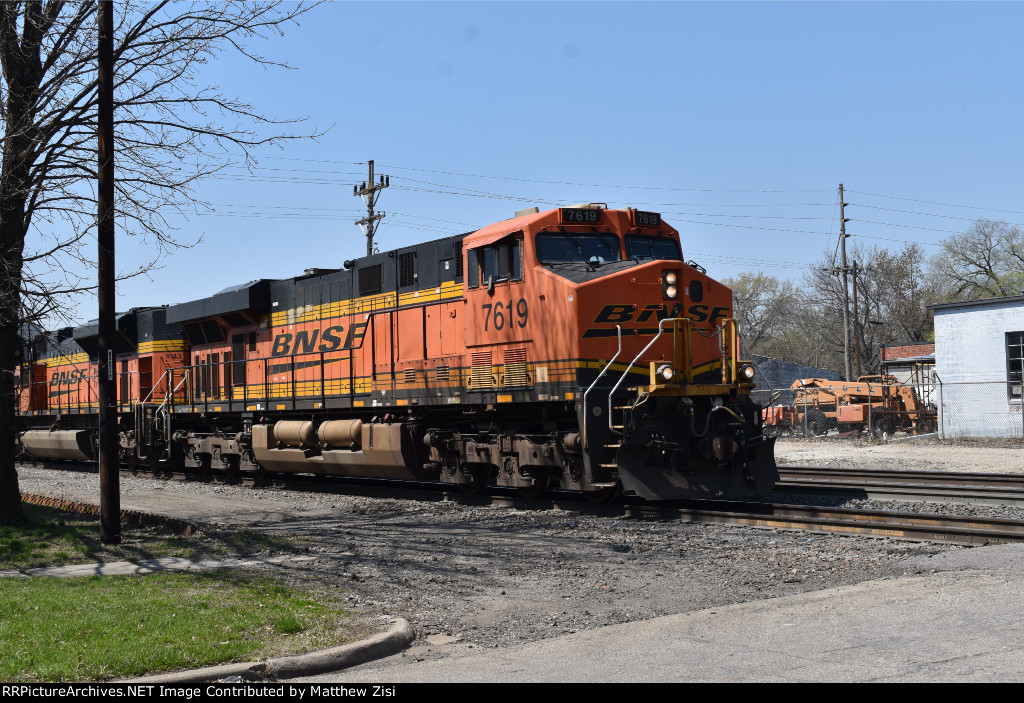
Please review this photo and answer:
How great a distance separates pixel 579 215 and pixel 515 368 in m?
2.37

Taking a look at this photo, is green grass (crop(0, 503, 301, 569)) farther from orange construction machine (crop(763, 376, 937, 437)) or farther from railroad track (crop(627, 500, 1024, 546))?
orange construction machine (crop(763, 376, 937, 437))

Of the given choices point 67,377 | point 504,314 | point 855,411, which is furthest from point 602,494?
point 855,411

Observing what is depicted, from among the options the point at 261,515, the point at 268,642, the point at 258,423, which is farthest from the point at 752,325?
the point at 268,642

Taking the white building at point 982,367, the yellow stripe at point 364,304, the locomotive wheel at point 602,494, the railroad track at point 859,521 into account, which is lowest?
the railroad track at point 859,521

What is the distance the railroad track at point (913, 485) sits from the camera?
14388mm

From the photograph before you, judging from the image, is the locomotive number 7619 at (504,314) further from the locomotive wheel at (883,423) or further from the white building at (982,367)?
the locomotive wheel at (883,423)

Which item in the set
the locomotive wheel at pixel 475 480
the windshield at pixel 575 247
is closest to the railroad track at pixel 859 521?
the locomotive wheel at pixel 475 480

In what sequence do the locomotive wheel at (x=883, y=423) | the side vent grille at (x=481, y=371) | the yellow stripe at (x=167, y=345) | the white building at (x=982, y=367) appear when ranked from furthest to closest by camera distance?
the locomotive wheel at (x=883, y=423)
the white building at (x=982, y=367)
the yellow stripe at (x=167, y=345)
the side vent grille at (x=481, y=371)

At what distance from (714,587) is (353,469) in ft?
33.2

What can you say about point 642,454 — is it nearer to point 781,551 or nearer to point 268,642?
point 781,551

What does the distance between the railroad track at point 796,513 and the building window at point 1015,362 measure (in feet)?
43.7

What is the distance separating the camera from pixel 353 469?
57.4 ft

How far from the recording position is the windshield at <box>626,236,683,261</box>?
14094 mm

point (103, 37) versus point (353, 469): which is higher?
point (103, 37)
